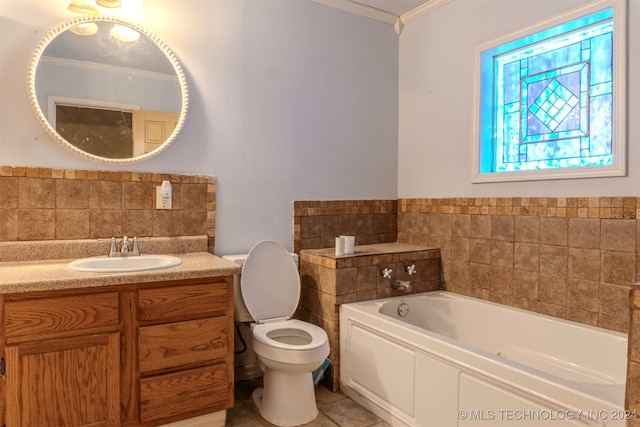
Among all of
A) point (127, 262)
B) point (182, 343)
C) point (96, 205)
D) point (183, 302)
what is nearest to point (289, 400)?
point (182, 343)

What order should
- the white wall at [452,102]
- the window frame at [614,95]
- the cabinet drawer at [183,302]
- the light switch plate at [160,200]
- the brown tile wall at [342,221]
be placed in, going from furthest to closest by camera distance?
the brown tile wall at [342,221]
the light switch plate at [160,200]
the white wall at [452,102]
the window frame at [614,95]
the cabinet drawer at [183,302]

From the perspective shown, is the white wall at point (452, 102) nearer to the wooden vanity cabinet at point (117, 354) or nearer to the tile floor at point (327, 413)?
the tile floor at point (327, 413)

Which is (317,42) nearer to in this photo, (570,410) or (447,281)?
(447,281)

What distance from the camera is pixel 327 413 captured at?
2250mm

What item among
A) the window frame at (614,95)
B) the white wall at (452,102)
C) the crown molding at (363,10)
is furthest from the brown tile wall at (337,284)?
the crown molding at (363,10)

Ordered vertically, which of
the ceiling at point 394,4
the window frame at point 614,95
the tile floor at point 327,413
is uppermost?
the ceiling at point 394,4

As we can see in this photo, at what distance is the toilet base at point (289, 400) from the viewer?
6.97 ft

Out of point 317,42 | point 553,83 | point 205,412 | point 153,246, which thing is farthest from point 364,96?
point 205,412

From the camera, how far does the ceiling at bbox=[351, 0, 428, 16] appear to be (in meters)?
2.97

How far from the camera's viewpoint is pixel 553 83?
2.38m

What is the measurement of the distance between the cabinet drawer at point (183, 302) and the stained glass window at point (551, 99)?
1.80 m

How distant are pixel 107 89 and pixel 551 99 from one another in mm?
2442

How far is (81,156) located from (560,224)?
253cm

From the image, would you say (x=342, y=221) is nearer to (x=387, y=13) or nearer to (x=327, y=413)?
(x=327, y=413)
